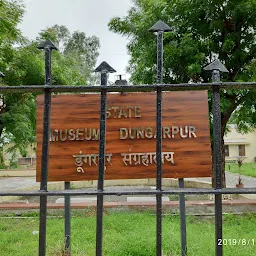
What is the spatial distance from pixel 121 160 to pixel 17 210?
378cm

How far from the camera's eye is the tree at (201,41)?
19.1ft

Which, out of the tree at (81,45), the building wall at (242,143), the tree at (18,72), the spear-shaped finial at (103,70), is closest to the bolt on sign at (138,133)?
the spear-shaped finial at (103,70)

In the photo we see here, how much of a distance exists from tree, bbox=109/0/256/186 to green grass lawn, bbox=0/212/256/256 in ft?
8.57

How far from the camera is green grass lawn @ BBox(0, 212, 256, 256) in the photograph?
132 inches

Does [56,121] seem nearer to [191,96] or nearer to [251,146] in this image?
[191,96]

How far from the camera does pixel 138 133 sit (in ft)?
7.72

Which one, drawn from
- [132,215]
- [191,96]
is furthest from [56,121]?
[132,215]

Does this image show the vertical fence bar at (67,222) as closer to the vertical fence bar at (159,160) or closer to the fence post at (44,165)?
the fence post at (44,165)

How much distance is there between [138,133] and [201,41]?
15.1 feet

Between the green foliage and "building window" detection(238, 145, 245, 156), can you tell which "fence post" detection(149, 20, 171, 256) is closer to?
the green foliage

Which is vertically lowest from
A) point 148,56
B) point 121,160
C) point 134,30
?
point 121,160

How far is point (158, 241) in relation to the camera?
1762 mm

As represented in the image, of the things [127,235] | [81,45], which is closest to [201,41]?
[127,235]
